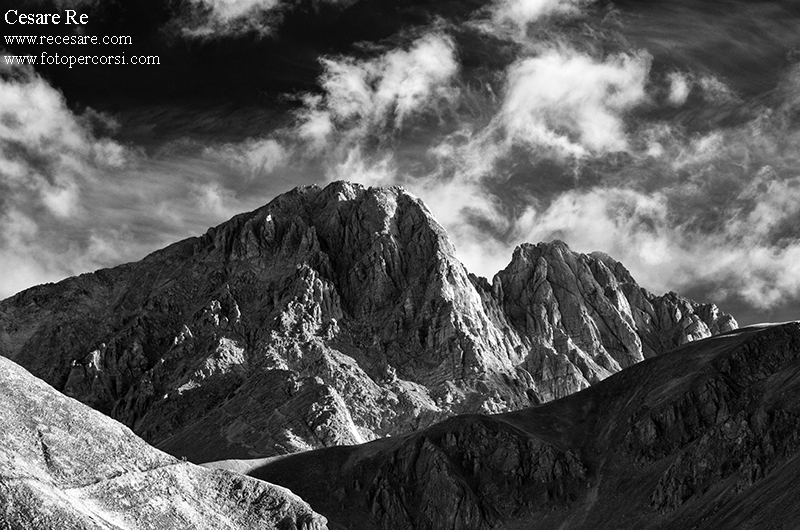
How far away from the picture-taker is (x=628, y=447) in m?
198

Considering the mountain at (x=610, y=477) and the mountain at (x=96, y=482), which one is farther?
the mountain at (x=610, y=477)

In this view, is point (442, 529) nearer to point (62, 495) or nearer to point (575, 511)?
point (575, 511)

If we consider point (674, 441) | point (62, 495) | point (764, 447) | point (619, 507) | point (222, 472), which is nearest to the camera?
point (62, 495)

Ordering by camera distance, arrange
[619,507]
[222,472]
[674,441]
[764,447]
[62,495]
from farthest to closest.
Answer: [674,441] < [619,507] < [764,447] < [222,472] < [62,495]

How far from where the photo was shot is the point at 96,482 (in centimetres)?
12700

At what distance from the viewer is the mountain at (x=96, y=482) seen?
368 feet

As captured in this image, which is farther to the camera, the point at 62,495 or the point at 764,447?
the point at 764,447

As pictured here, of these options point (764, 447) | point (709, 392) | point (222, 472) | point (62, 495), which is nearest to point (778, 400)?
point (764, 447)

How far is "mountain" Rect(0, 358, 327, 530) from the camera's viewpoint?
112038 mm

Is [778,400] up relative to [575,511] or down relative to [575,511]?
up

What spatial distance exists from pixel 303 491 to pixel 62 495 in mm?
78175

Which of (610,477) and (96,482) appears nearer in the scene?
(96,482)

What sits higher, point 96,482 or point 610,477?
point 96,482

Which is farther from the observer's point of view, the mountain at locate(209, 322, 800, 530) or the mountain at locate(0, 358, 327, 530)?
the mountain at locate(209, 322, 800, 530)
